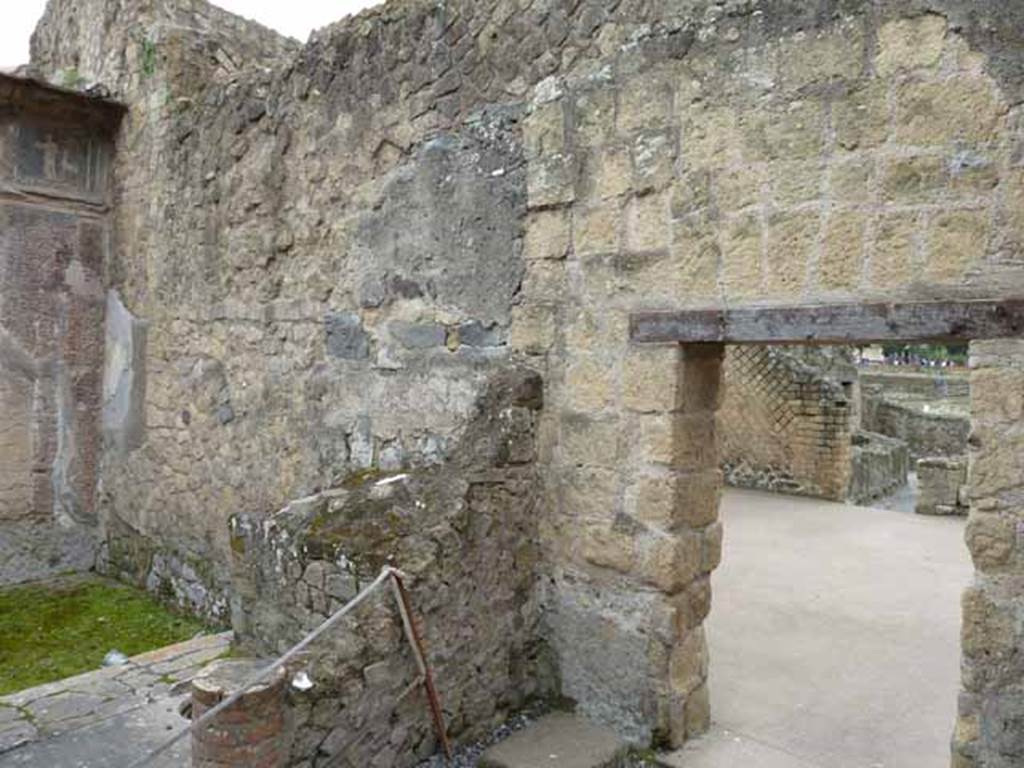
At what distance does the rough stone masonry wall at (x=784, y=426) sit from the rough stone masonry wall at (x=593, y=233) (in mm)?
6299

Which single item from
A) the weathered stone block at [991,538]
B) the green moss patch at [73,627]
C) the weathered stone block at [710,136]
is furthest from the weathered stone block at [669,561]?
the green moss patch at [73,627]

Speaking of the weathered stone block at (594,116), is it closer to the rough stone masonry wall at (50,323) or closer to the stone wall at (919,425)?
the rough stone masonry wall at (50,323)

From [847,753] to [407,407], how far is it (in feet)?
→ 8.14

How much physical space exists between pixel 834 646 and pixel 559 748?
2.23 meters

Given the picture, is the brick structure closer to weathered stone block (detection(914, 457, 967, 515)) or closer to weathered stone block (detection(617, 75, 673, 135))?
weathered stone block (detection(617, 75, 673, 135))

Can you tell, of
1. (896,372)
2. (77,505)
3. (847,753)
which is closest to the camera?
(847,753)

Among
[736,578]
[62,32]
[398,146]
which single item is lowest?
[736,578]

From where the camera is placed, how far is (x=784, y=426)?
10.3 m

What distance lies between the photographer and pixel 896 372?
25312 mm

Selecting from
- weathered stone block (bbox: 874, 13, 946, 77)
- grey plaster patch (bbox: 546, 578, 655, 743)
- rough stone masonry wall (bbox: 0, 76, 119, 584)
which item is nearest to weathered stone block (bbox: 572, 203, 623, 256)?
weathered stone block (bbox: 874, 13, 946, 77)

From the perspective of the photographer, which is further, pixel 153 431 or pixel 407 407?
pixel 153 431

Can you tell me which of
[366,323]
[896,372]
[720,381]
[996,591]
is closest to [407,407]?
[366,323]

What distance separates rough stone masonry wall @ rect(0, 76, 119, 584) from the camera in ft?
21.2

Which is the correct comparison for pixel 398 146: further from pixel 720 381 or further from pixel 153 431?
pixel 153 431
